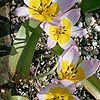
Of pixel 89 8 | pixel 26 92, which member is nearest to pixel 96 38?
pixel 89 8

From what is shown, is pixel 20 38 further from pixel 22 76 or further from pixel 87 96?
pixel 87 96

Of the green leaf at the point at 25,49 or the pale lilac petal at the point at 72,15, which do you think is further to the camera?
the green leaf at the point at 25,49

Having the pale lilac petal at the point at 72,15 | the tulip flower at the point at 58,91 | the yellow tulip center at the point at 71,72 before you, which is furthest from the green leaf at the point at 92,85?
the pale lilac petal at the point at 72,15

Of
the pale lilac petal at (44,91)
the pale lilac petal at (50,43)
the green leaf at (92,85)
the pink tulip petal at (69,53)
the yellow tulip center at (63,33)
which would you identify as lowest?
the green leaf at (92,85)

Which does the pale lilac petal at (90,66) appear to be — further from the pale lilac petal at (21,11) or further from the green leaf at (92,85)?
the pale lilac petal at (21,11)

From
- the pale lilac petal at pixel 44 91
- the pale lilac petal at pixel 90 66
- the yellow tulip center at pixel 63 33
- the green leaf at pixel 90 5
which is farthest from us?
the green leaf at pixel 90 5

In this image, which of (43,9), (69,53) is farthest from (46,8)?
(69,53)

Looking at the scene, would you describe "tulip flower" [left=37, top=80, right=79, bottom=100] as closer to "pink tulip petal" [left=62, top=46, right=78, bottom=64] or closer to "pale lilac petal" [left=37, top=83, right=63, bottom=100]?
"pale lilac petal" [left=37, top=83, right=63, bottom=100]

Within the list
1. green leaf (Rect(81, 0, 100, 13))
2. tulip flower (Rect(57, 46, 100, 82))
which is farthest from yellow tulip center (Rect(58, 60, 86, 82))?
green leaf (Rect(81, 0, 100, 13))
